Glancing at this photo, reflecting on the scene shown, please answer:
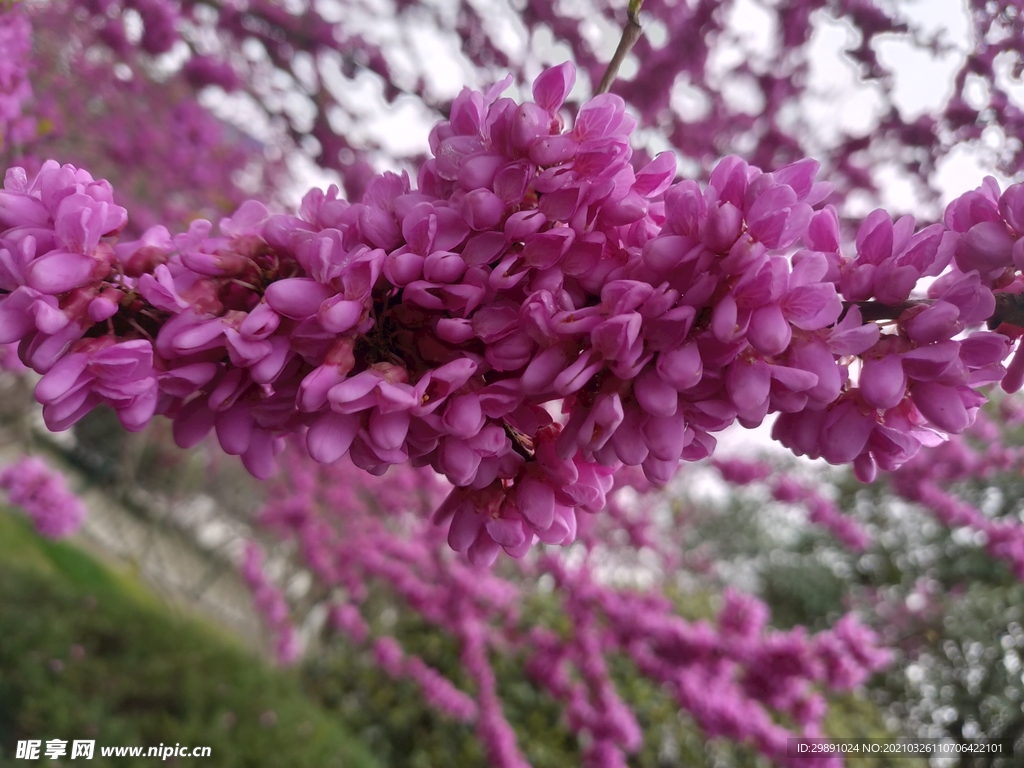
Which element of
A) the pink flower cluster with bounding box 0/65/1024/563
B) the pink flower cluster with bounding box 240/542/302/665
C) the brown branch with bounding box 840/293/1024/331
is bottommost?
the pink flower cluster with bounding box 240/542/302/665

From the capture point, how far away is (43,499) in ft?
9.11

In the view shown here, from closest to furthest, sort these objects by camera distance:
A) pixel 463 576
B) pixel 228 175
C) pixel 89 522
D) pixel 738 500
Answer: pixel 463 576 < pixel 228 175 < pixel 89 522 < pixel 738 500

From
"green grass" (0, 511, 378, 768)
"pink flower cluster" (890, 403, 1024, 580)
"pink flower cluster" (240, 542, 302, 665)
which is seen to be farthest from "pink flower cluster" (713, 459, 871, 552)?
"pink flower cluster" (240, 542, 302, 665)

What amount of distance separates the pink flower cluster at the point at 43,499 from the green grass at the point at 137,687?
3.93 feet

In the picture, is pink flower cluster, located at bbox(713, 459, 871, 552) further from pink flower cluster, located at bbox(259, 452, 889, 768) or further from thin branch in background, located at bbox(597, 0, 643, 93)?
thin branch in background, located at bbox(597, 0, 643, 93)

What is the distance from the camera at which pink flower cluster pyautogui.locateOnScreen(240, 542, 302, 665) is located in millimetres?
4883

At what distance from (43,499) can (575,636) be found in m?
2.74

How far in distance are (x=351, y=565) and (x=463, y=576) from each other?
107cm

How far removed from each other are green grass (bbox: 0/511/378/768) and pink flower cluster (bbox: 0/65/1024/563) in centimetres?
346

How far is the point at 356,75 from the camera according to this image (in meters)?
2.41

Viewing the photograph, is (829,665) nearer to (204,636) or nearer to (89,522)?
(204,636)

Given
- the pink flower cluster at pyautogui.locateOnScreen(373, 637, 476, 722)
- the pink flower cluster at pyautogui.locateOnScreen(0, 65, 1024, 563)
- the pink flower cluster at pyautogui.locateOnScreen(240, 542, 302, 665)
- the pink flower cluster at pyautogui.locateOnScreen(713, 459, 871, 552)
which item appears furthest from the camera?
the pink flower cluster at pyautogui.locateOnScreen(240, 542, 302, 665)

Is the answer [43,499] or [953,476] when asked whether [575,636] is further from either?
[43,499]

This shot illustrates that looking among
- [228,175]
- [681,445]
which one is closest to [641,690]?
[681,445]
